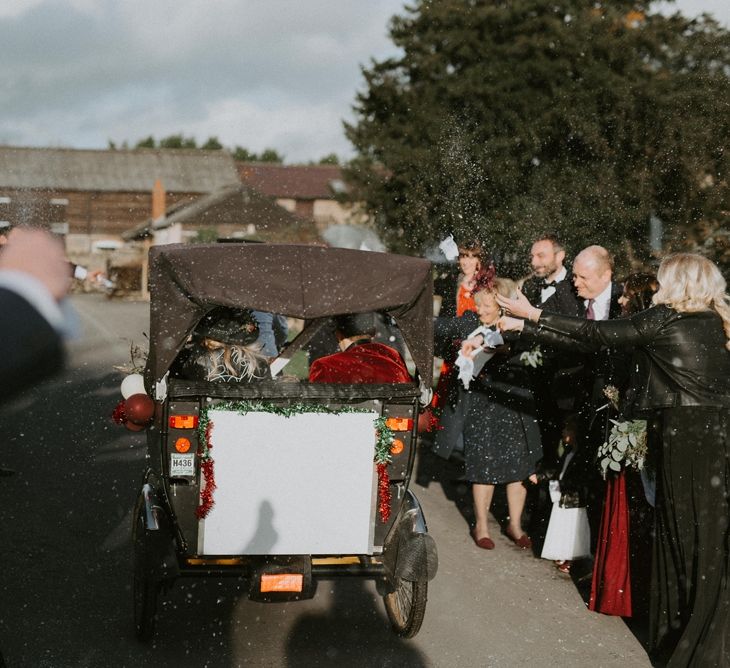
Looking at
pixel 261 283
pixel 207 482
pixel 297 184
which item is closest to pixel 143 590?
pixel 207 482

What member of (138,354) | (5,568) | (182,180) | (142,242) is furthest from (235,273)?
(182,180)

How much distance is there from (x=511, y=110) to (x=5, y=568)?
852 inches

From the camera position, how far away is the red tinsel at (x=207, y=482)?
16.2ft

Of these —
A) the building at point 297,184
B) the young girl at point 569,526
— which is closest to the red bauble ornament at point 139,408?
the young girl at point 569,526

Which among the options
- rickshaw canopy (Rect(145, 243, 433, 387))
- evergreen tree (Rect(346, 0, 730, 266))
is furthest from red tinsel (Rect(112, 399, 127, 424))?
evergreen tree (Rect(346, 0, 730, 266))

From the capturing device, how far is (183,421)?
16.2 feet

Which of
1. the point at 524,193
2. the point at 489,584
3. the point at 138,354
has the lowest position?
the point at 489,584

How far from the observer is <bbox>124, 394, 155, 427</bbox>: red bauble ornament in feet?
16.9

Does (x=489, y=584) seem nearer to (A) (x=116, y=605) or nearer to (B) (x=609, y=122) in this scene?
(A) (x=116, y=605)

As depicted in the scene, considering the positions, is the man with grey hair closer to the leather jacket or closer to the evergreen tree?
the leather jacket

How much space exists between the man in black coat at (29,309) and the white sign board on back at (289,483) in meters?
3.30

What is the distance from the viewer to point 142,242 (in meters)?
58.8

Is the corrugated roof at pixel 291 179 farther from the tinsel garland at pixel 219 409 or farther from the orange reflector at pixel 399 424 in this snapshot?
the tinsel garland at pixel 219 409

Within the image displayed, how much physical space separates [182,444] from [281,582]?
878 millimetres
